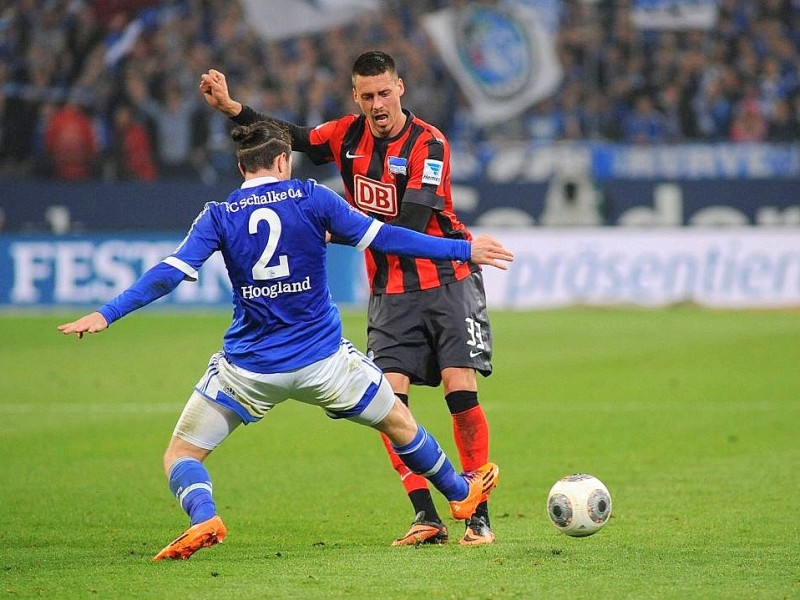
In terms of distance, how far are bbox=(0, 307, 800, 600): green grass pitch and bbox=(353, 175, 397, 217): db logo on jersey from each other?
64.5 inches

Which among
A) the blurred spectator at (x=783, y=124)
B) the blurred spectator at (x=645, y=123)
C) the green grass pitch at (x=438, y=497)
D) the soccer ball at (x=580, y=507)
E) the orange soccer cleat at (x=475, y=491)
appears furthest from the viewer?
the blurred spectator at (x=645, y=123)

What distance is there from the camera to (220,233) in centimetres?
583

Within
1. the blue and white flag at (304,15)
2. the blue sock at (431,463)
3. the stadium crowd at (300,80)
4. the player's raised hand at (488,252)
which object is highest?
the blue and white flag at (304,15)

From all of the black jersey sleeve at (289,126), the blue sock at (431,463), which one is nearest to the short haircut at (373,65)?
the black jersey sleeve at (289,126)

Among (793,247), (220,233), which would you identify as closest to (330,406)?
(220,233)

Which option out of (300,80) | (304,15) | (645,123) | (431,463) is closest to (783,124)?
(645,123)

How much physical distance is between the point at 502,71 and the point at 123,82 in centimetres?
631

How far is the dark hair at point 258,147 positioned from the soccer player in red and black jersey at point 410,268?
79 cm

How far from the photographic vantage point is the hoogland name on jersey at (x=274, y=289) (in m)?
5.83

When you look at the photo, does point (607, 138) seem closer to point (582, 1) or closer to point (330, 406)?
point (582, 1)

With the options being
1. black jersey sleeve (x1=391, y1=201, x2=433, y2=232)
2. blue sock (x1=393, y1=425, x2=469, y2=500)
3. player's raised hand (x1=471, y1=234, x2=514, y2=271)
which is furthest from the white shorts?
black jersey sleeve (x1=391, y1=201, x2=433, y2=232)

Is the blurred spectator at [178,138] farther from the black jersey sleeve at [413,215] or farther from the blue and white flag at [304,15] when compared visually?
the black jersey sleeve at [413,215]

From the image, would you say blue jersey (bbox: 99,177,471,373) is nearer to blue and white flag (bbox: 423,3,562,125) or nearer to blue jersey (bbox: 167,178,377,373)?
blue jersey (bbox: 167,178,377,373)

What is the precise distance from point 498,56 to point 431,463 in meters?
17.4
